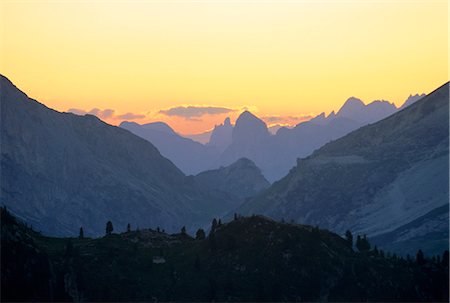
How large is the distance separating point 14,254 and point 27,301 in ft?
48.2

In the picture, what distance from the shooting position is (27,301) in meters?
183

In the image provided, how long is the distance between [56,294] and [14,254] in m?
15.4

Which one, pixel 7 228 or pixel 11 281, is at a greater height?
pixel 7 228

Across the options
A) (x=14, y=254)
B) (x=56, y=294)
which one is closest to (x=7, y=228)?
(x=14, y=254)

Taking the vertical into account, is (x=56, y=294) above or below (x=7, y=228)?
below

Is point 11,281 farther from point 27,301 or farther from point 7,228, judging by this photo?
point 7,228

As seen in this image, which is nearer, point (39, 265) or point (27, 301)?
point (27, 301)

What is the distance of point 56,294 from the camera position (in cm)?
19475

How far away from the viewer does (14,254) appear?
19188 cm

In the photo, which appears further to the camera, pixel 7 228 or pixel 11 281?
pixel 7 228

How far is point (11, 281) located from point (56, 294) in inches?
584

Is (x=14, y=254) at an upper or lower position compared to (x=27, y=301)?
upper

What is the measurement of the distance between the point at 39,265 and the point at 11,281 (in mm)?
12116

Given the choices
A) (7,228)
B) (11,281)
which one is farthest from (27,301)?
(7,228)
